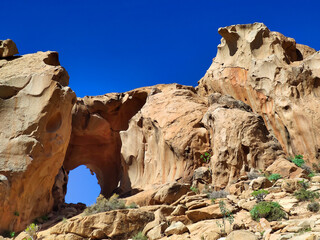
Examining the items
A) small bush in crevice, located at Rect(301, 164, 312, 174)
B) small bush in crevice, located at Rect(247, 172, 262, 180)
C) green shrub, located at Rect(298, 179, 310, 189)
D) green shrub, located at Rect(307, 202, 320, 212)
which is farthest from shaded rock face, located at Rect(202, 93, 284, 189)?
green shrub, located at Rect(307, 202, 320, 212)

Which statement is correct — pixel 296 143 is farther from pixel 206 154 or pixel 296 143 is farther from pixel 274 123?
pixel 206 154

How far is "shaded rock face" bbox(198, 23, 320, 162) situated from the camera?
21.2 m

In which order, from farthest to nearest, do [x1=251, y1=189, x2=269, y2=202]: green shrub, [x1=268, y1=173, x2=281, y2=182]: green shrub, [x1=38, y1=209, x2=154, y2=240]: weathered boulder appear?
[x1=268, y1=173, x2=281, y2=182]: green shrub
[x1=38, y1=209, x2=154, y2=240]: weathered boulder
[x1=251, y1=189, x2=269, y2=202]: green shrub

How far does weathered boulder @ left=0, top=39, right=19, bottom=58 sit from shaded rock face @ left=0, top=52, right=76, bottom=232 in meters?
1.12

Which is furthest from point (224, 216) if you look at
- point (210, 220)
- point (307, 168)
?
point (307, 168)

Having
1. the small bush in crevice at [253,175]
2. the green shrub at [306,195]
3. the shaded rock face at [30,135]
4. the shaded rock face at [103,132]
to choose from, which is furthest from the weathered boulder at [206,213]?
the shaded rock face at [103,132]

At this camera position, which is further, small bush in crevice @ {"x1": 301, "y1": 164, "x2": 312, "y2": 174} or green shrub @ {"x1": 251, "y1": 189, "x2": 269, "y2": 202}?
small bush in crevice @ {"x1": 301, "y1": 164, "x2": 312, "y2": 174}

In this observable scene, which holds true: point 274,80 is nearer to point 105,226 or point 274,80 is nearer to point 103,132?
point 105,226

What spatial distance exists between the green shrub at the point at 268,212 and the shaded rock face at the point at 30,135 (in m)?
11.9

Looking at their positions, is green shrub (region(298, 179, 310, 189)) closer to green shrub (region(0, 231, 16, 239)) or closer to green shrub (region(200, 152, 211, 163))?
green shrub (region(200, 152, 211, 163))

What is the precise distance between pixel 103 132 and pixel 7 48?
41.6 feet

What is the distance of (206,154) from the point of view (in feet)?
71.8

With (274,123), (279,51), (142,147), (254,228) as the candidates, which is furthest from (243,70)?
(254,228)

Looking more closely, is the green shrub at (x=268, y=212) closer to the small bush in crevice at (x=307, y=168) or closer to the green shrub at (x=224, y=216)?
the green shrub at (x=224, y=216)
